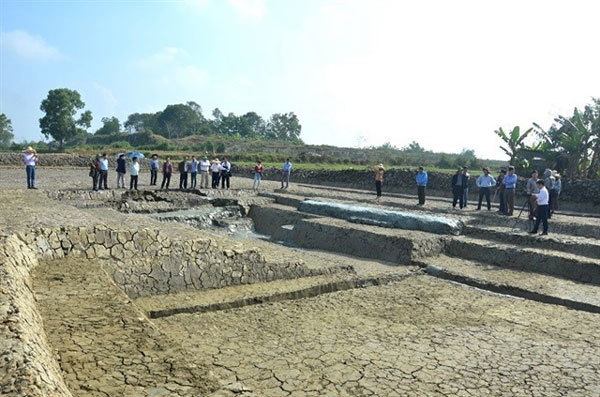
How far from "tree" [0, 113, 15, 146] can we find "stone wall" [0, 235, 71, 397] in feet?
182

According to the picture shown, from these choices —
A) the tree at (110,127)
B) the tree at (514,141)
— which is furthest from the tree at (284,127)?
the tree at (514,141)

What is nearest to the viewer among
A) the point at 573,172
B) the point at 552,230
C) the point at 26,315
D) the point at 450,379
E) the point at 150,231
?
the point at 26,315

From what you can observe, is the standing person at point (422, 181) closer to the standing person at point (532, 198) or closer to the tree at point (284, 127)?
the standing person at point (532, 198)

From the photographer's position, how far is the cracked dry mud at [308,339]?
406 centimetres

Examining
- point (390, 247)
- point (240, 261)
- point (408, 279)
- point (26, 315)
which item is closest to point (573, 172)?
point (390, 247)

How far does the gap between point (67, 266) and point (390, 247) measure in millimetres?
6619

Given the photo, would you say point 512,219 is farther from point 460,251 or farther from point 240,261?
point 240,261

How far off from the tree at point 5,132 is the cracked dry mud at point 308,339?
5190 cm

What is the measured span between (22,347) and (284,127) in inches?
2856

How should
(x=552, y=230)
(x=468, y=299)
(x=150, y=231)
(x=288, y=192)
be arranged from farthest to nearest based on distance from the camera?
(x=288, y=192), (x=552, y=230), (x=468, y=299), (x=150, y=231)

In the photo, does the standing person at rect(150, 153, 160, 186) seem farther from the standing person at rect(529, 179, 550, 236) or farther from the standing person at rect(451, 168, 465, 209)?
the standing person at rect(529, 179, 550, 236)

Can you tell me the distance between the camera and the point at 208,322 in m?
6.50

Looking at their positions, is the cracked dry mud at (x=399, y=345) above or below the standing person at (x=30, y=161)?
below

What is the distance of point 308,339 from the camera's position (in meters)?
6.08
